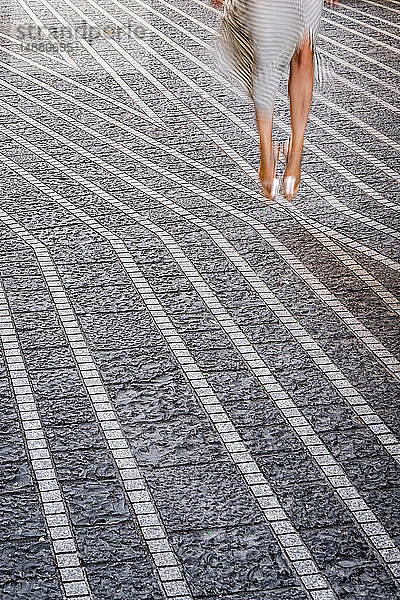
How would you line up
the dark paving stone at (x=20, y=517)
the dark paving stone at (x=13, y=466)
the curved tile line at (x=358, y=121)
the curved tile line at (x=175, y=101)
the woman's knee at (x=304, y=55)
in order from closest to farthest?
the dark paving stone at (x=20, y=517) < the dark paving stone at (x=13, y=466) < the woman's knee at (x=304, y=55) < the curved tile line at (x=175, y=101) < the curved tile line at (x=358, y=121)

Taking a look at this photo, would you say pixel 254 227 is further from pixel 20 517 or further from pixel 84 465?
pixel 20 517

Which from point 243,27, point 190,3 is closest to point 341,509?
point 243,27

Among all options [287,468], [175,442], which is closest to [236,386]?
[175,442]

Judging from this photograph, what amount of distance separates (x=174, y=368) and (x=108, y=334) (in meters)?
0.37

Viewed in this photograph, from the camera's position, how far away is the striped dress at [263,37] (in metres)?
4.11

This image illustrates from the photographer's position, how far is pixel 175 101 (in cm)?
715

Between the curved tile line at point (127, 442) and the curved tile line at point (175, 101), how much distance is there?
1.30 metres

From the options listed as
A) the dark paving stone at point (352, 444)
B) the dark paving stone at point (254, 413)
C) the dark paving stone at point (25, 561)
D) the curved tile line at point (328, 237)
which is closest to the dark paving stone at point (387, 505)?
the dark paving stone at point (352, 444)

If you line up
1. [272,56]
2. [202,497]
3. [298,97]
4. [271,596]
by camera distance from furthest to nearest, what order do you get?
[298,97], [272,56], [202,497], [271,596]

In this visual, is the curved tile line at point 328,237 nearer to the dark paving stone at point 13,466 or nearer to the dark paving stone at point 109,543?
the dark paving stone at point 13,466

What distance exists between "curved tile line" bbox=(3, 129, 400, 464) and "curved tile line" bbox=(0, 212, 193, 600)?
0.63 meters

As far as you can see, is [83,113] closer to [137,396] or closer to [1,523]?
[137,396]

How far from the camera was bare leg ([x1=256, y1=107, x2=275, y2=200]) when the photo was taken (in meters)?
4.41

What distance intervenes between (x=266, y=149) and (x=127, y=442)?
1.58 m
